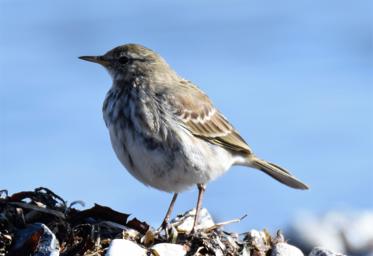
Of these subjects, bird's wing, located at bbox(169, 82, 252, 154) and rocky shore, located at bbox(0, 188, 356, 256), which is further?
bird's wing, located at bbox(169, 82, 252, 154)

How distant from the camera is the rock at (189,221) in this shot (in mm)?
Result: 8250

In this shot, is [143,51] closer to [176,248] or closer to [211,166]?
[211,166]

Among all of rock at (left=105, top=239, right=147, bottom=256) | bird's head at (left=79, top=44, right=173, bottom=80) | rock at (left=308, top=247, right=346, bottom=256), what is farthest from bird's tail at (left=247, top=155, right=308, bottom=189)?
rock at (left=105, top=239, right=147, bottom=256)

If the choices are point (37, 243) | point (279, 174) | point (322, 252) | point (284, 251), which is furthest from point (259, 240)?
point (279, 174)

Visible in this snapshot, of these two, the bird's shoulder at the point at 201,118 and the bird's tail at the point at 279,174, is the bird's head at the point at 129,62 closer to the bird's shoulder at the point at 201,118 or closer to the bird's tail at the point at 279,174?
the bird's shoulder at the point at 201,118

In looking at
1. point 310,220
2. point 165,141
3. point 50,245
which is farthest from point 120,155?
point 310,220

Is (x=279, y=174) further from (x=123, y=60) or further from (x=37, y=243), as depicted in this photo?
(x=37, y=243)

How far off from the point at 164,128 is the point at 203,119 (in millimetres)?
886

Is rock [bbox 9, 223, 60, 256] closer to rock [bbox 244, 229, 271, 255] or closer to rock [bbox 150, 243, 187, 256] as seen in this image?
rock [bbox 150, 243, 187, 256]

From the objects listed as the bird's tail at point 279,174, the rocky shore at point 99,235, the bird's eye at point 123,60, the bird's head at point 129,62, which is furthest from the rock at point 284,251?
the bird's eye at point 123,60

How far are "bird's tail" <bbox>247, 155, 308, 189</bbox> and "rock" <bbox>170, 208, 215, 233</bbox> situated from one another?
1523mm

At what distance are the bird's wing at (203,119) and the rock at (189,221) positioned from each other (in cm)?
80

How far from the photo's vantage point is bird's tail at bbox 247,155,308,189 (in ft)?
33.8

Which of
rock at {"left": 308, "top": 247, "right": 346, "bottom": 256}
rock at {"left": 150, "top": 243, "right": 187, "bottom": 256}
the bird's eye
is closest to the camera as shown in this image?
rock at {"left": 150, "top": 243, "right": 187, "bottom": 256}
